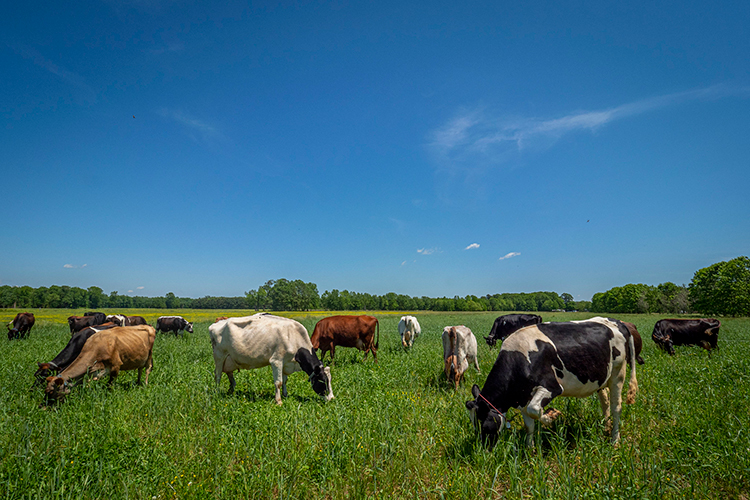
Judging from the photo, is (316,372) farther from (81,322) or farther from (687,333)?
(81,322)

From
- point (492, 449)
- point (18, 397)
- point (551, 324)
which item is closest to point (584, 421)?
point (551, 324)

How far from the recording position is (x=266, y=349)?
7758mm

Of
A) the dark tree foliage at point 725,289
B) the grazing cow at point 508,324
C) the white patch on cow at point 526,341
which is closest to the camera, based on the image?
the white patch on cow at point 526,341

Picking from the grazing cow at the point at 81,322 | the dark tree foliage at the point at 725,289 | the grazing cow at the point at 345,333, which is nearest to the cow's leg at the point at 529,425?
the grazing cow at the point at 345,333

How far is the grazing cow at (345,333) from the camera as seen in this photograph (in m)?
12.4

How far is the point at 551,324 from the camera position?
18.3 feet

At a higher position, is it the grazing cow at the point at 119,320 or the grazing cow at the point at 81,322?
the grazing cow at the point at 119,320

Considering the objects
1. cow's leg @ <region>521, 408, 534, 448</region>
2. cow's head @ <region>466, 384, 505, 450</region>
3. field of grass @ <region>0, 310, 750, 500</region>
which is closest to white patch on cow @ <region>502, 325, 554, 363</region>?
cow's leg @ <region>521, 408, 534, 448</region>

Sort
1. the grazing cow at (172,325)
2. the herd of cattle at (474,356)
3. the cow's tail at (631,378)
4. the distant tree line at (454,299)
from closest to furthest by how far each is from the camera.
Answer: the herd of cattle at (474,356) → the cow's tail at (631,378) → the grazing cow at (172,325) → the distant tree line at (454,299)

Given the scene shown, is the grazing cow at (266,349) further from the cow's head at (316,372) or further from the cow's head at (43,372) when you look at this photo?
the cow's head at (43,372)

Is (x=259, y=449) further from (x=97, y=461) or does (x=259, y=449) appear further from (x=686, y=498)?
(x=686, y=498)

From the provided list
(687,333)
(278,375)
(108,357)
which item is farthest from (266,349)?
(687,333)

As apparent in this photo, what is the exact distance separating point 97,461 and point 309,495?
2.84m

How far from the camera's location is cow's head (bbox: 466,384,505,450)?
4.61m
